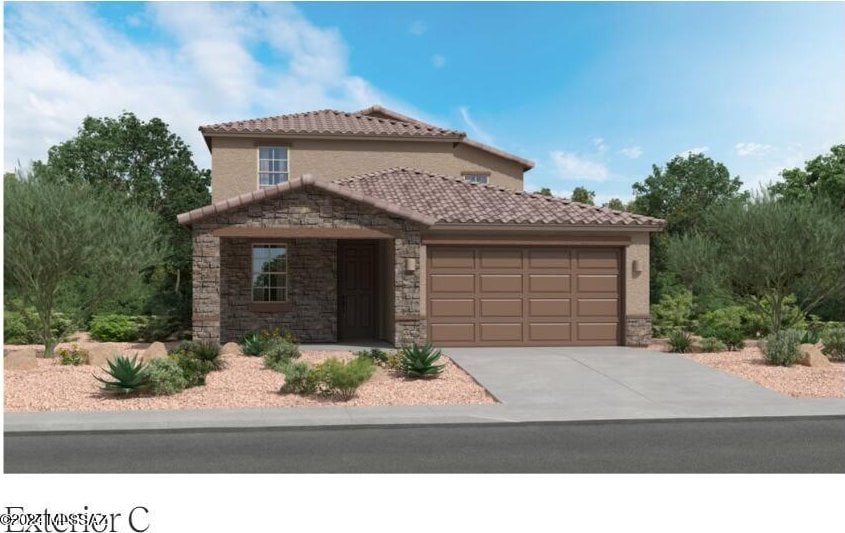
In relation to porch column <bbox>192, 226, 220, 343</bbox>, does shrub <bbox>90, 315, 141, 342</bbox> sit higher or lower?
lower

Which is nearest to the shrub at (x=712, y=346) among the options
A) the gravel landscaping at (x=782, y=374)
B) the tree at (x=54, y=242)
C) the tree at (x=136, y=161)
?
the gravel landscaping at (x=782, y=374)

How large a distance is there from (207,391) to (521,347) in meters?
8.90

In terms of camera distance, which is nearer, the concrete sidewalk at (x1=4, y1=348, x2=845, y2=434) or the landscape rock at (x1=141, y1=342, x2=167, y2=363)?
the concrete sidewalk at (x1=4, y1=348, x2=845, y2=434)

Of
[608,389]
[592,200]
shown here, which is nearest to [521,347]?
[608,389]

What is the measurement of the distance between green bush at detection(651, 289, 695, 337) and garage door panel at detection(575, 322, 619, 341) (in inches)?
157

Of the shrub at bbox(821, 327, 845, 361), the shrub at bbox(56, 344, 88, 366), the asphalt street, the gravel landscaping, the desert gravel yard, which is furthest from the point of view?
the shrub at bbox(821, 327, 845, 361)

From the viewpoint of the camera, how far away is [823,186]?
3997cm

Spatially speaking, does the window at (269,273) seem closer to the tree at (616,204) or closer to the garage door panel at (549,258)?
the garage door panel at (549,258)

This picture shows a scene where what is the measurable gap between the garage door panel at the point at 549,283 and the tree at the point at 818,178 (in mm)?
22759

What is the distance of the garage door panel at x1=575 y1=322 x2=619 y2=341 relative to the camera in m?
20.4

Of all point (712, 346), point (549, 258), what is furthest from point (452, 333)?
point (712, 346)

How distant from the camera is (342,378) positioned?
511 inches

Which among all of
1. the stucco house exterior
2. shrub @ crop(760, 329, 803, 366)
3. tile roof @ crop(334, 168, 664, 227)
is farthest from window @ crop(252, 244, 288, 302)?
shrub @ crop(760, 329, 803, 366)

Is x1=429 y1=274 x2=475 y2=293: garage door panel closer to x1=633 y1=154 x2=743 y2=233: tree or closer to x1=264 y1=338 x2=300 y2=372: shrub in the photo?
x1=264 y1=338 x2=300 y2=372: shrub
